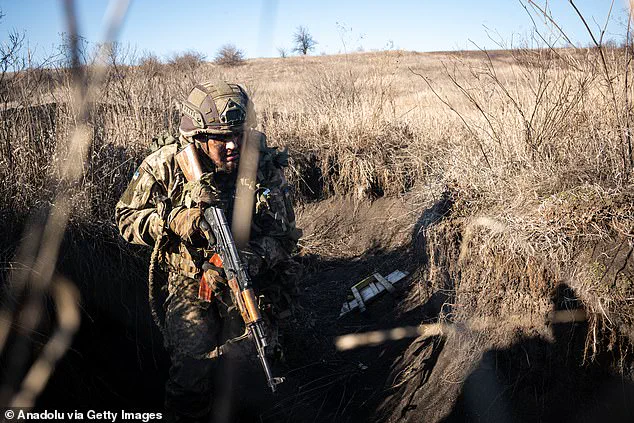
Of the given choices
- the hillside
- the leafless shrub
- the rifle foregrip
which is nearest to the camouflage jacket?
the rifle foregrip

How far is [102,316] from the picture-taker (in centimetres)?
395

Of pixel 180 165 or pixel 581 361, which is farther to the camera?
pixel 180 165

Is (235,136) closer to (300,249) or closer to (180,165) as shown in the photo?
(180,165)

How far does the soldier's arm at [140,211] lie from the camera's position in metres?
3.29

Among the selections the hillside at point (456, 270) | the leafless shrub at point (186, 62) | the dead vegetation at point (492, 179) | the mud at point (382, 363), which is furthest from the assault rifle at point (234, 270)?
the leafless shrub at point (186, 62)

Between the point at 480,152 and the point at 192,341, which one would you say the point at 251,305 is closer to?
the point at 192,341

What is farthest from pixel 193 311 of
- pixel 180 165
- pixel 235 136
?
pixel 235 136

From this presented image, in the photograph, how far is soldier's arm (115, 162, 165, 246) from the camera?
329cm

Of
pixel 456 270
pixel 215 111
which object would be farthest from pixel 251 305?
pixel 456 270

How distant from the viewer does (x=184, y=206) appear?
3.17 metres

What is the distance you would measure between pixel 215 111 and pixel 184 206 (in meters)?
0.74

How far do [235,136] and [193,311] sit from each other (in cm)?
125

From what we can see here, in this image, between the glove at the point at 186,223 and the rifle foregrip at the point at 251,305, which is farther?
the glove at the point at 186,223

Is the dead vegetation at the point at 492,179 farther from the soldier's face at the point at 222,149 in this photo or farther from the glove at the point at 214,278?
the glove at the point at 214,278
